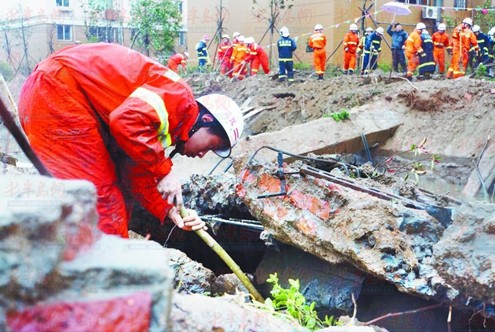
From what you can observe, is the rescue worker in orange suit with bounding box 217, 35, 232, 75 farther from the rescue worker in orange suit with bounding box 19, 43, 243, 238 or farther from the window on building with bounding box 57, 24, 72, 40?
the rescue worker in orange suit with bounding box 19, 43, 243, 238

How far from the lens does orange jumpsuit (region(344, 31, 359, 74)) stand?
17.0 meters

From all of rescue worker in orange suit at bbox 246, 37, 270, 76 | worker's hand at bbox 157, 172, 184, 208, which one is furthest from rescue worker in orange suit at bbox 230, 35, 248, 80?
worker's hand at bbox 157, 172, 184, 208

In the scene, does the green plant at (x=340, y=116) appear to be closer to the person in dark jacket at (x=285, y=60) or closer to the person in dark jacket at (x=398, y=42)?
the person in dark jacket at (x=285, y=60)

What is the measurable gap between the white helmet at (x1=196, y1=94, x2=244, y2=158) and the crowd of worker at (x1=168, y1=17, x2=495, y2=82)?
1213cm

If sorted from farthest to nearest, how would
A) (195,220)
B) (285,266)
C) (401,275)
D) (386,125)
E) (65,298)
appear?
(386,125), (285,266), (195,220), (401,275), (65,298)

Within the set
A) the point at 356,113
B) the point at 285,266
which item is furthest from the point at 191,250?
the point at 356,113

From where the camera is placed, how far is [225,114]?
144 inches

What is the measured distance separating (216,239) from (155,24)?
1653 cm

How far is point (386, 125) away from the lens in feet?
37.5

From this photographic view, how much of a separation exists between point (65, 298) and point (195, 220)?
228 centimetres

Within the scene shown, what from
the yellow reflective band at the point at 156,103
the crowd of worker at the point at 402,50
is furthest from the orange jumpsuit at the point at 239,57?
the yellow reflective band at the point at 156,103

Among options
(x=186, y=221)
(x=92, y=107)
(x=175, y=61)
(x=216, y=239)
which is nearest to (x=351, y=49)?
(x=175, y=61)

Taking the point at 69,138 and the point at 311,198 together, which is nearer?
the point at 69,138

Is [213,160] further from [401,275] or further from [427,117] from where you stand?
[401,275]
